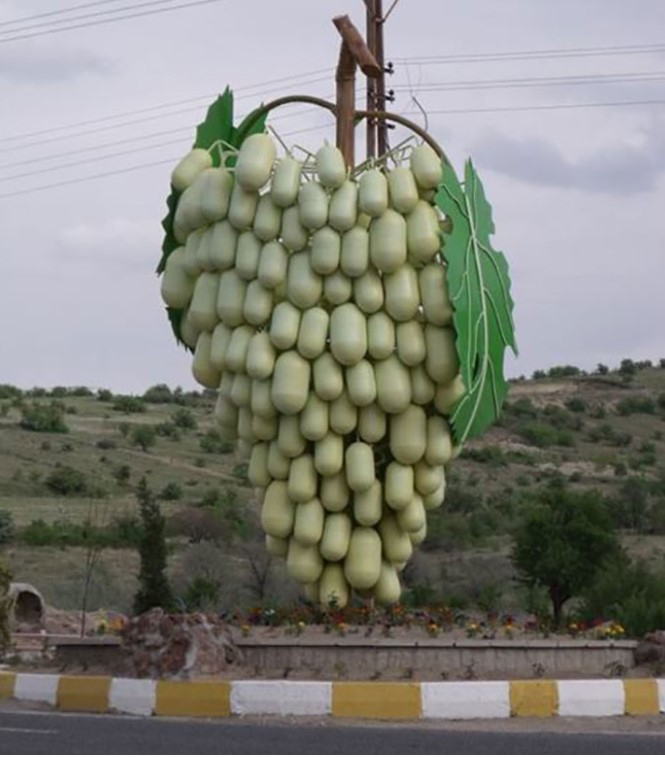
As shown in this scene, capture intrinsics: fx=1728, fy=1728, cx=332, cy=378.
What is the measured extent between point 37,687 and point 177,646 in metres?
1.37

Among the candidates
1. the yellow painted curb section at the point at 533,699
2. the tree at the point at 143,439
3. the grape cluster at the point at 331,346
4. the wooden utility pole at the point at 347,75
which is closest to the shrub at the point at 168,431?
the tree at the point at 143,439

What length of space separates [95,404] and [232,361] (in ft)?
178

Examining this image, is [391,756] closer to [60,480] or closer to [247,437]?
[247,437]

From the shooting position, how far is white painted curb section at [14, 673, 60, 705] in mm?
13953

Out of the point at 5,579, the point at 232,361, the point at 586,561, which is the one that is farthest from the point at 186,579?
the point at 232,361

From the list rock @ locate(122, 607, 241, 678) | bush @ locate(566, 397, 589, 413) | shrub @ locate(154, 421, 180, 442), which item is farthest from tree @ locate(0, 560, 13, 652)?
bush @ locate(566, 397, 589, 413)

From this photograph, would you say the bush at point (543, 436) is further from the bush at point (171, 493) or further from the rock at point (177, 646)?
the rock at point (177, 646)

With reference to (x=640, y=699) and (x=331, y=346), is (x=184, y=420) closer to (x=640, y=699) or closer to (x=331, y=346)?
(x=331, y=346)

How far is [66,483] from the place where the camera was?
4612 centimetres

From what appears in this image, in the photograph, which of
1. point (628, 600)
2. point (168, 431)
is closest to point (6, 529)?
point (168, 431)

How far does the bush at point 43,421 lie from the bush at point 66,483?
26.1 ft

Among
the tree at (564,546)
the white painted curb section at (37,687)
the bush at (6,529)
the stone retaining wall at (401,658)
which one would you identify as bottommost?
the white painted curb section at (37,687)

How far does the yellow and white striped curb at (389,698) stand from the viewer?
12.8 meters

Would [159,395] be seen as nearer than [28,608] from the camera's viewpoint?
No
